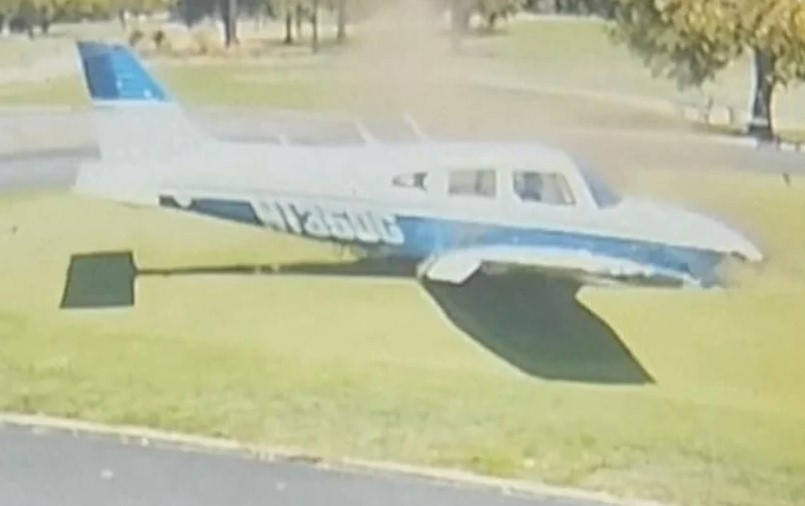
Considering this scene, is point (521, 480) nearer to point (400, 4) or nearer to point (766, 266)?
point (766, 266)

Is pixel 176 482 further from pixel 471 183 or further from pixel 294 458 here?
pixel 471 183

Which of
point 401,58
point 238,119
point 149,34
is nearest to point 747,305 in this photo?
point 401,58

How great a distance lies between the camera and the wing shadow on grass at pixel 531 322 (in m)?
2.19

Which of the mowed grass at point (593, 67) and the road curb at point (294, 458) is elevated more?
the mowed grass at point (593, 67)

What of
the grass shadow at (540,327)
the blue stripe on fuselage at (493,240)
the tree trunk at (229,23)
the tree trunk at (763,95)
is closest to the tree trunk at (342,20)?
the tree trunk at (229,23)

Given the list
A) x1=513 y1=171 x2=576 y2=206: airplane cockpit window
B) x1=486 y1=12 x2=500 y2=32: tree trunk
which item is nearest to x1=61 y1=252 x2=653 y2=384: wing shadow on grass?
x1=513 y1=171 x2=576 y2=206: airplane cockpit window

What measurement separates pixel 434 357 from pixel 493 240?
0.62ft

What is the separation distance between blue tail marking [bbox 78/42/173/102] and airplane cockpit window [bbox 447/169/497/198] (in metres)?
0.44

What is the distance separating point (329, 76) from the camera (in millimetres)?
2246

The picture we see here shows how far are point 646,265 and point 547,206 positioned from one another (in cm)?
16

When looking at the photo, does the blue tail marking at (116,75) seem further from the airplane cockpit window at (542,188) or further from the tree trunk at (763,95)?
the tree trunk at (763,95)

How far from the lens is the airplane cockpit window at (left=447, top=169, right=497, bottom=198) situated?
220cm

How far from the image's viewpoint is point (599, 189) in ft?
7.09

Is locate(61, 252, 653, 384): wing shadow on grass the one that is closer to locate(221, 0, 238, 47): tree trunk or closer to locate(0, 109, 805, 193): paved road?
locate(0, 109, 805, 193): paved road
